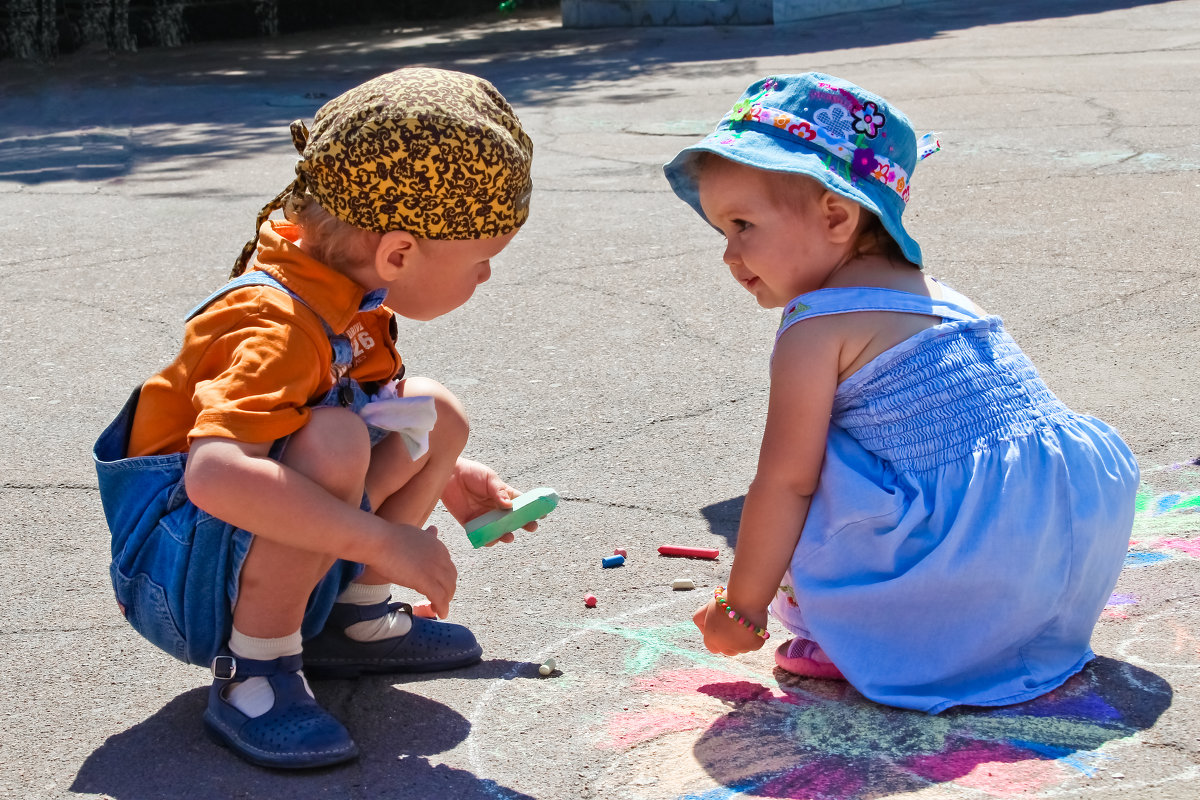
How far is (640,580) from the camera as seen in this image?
8.88 feet

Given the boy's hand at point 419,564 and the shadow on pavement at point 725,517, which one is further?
the shadow on pavement at point 725,517

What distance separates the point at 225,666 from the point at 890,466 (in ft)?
3.80

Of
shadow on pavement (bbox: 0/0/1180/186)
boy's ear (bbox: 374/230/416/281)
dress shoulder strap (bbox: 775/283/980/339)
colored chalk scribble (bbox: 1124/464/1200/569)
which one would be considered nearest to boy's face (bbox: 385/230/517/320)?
boy's ear (bbox: 374/230/416/281)

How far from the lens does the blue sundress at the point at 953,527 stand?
2.09 meters

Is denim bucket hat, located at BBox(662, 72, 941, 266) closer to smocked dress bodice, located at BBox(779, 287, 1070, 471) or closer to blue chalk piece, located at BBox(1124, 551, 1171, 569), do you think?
smocked dress bodice, located at BBox(779, 287, 1070, 471)

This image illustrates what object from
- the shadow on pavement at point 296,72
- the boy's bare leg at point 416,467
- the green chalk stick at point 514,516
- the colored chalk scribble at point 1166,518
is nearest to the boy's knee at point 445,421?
the boy's bare leg at point 416,467

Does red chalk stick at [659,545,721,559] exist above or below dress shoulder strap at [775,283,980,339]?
below

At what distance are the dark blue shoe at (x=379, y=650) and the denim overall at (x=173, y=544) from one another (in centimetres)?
22

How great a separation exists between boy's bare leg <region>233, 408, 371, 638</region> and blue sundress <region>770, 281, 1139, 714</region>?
761 millimetres

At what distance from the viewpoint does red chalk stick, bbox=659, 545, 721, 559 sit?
278 cm

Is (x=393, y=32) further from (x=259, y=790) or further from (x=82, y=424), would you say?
(x=259, y=790)

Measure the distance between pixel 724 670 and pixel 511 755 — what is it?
0.46 metres

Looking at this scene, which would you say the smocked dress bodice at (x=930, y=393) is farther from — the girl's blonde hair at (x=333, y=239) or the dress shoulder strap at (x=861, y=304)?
the girl's blonde hair at (x=333, y=239)

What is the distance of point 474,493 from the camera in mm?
2488
